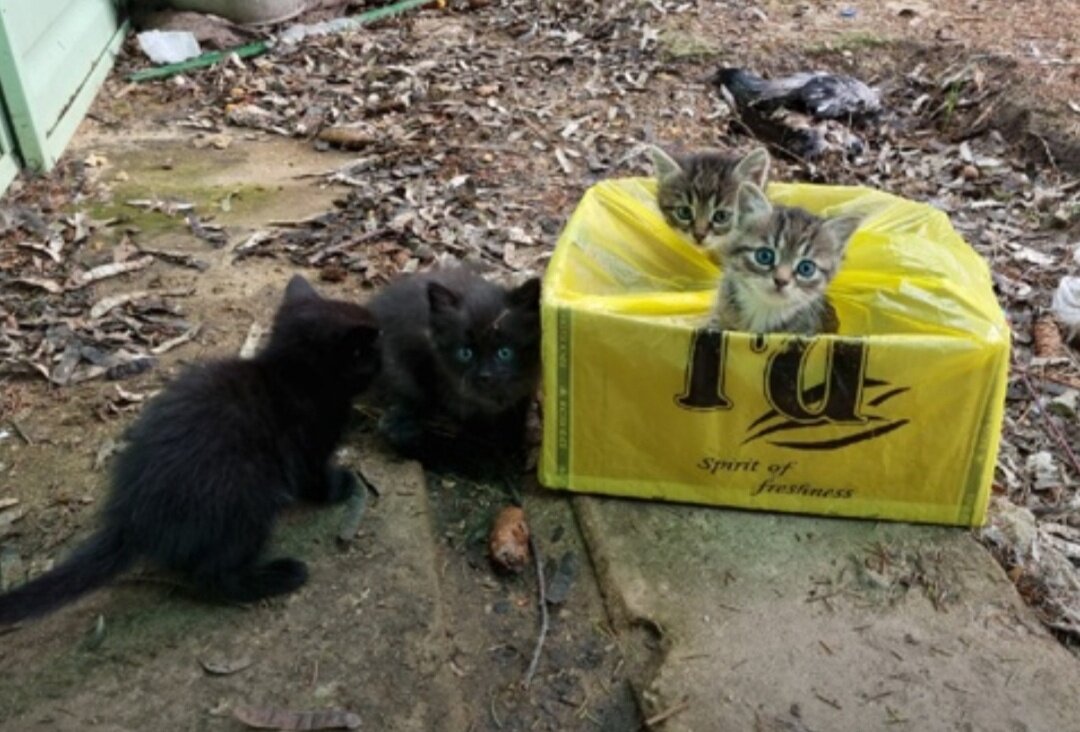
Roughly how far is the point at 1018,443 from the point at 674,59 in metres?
3.88

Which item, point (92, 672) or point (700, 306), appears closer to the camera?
point (92, 672)

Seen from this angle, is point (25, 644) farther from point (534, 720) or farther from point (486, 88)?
point (486, 88)

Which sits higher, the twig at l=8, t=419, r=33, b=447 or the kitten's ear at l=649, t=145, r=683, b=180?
the kitten's ear at l=649, t=145, r=683, b=180

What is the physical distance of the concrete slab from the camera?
8.38 feet

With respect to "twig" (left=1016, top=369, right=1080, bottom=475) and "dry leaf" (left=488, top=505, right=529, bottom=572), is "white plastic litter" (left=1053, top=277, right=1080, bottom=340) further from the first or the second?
"dry leaf" (left=488, top=505, right=529, bottom=572)

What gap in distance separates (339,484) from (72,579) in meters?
0.82

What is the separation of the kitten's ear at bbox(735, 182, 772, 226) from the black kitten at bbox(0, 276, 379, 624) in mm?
1231

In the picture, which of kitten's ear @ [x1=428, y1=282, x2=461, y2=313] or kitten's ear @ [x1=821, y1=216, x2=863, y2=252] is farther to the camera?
kitten's ear @ [x1=428, y1=282, x2=461, y2=313]

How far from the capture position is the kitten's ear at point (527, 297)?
329cm

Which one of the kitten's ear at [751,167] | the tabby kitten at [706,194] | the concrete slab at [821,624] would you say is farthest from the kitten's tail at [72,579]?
the kitten's ear at [751,167]

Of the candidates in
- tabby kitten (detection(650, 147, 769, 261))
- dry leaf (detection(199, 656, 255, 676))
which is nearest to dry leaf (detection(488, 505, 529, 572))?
dry leaf (detection(199, 656, 255, 676))

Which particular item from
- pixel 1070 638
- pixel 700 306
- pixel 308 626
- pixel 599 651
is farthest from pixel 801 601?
pixel 308 626

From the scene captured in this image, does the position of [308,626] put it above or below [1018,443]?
above

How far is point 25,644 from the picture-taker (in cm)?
263
